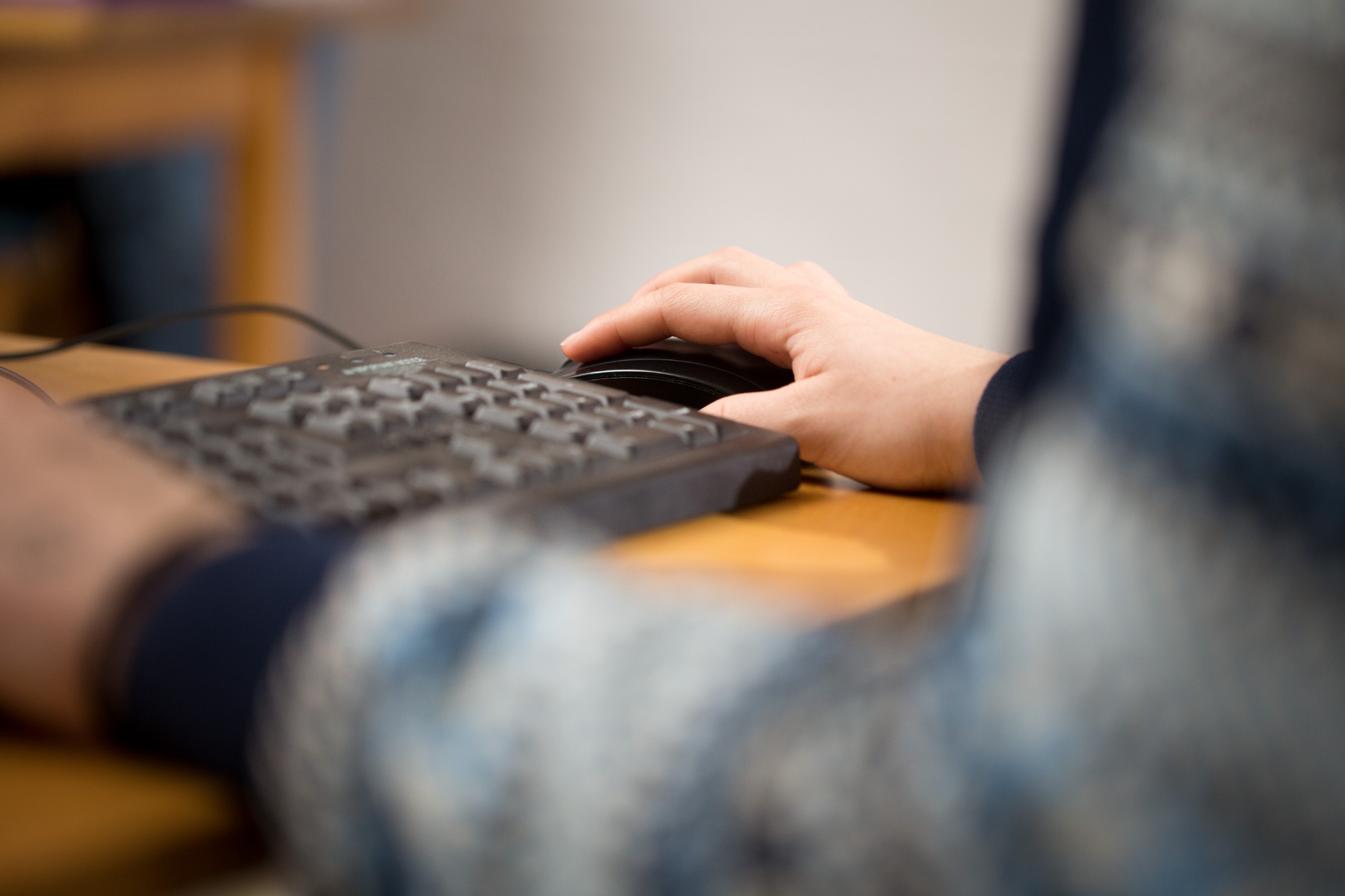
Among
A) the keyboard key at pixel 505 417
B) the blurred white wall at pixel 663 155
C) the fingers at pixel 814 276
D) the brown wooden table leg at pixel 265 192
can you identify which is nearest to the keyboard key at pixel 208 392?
the keyboard key at pixel 505 417

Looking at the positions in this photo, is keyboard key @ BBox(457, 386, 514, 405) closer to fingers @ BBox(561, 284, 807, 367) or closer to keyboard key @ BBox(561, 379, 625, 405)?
keyboard key @ BBox(561, 379, 625, 405)

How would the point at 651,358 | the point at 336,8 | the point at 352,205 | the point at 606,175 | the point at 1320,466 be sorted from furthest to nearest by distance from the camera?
1. the point at 352,205
2. the point at 606,175
3. the point at 336,8
4. the point at 651,358
5. the point at 1320,466

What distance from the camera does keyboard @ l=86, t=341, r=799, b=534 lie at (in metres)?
0.40

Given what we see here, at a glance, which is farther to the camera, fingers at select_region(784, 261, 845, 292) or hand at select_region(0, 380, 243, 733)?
fingers at select_region(784, 261, 845, 292)

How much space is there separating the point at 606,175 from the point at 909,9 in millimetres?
665

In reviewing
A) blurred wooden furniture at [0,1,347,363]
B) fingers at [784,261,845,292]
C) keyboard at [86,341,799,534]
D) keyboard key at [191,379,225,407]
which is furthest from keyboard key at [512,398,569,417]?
blurred wooden furniture at [0,1,347,363]

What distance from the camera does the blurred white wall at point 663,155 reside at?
6.33 feet

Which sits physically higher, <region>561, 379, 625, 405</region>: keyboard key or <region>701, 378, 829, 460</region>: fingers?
<region>561, 379, 625, 405</region>: keyboard key

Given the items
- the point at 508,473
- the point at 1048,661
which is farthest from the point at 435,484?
the point at 1048,661

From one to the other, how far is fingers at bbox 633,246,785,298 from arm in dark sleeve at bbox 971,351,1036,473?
16 cm

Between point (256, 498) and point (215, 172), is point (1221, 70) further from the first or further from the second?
point (215, 172)

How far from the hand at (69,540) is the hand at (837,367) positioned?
0.98 feet

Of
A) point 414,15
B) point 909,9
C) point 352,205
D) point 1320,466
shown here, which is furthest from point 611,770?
point 352,205

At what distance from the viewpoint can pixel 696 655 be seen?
264 mm
